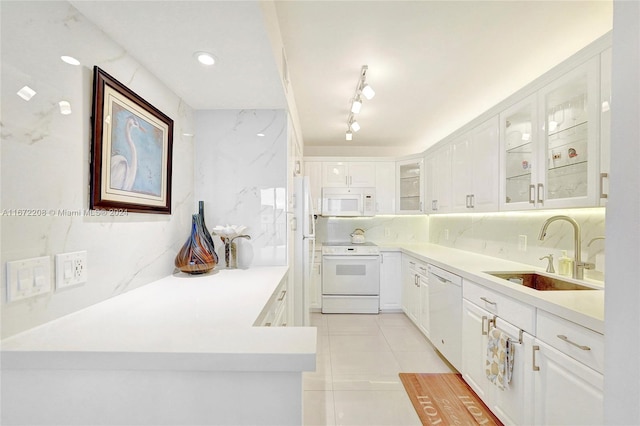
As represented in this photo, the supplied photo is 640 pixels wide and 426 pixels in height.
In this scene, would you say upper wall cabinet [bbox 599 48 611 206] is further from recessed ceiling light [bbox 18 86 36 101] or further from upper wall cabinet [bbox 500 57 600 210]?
recessed ceiling light [bbox 18 86 36 101]

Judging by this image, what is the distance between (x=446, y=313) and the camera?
236cm

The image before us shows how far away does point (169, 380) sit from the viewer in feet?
2.42

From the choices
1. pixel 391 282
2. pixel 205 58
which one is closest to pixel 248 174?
pixel 205 58

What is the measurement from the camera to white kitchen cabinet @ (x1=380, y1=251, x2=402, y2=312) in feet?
12.1

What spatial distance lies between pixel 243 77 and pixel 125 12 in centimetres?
58

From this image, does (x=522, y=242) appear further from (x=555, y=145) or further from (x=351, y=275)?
(x=351, y=275)

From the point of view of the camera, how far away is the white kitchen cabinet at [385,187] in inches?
161

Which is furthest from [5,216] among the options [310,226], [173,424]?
[310,226]

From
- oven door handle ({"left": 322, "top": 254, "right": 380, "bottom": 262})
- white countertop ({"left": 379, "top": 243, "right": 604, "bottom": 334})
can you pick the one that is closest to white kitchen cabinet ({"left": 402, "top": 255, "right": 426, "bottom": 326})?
oven door handle ({"left": 322, "top": 254, "right": 380, "bottom": 262})

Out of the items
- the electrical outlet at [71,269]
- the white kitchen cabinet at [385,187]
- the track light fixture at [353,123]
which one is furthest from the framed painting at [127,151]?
the white kitchen cabinet at [385,187]

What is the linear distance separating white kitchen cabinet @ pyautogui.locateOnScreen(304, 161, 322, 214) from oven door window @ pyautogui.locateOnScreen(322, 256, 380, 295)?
0.82 meters

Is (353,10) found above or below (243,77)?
above

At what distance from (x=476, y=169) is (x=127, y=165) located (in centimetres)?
264

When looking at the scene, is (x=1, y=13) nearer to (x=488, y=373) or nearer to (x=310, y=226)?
(x=310, y=226)
